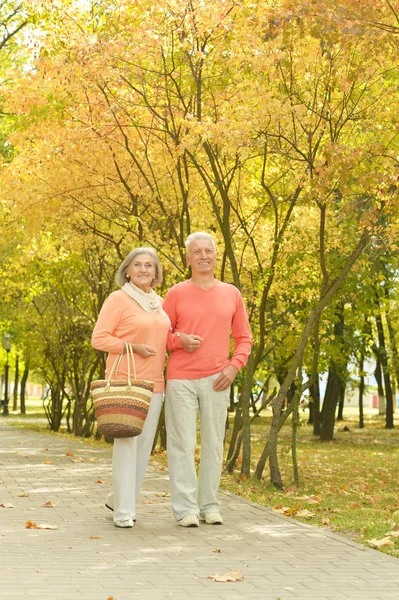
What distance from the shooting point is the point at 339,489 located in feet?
43.3

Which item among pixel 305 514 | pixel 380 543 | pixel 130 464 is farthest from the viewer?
pixel 305 514

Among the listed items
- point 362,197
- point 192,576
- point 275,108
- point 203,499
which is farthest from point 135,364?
point 362,197

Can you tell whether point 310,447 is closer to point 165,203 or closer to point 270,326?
point 270,326

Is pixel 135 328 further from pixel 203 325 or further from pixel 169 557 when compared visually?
pixel 169 557

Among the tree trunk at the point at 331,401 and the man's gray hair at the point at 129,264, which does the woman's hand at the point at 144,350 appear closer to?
the man's gray hair at the point at 129,264

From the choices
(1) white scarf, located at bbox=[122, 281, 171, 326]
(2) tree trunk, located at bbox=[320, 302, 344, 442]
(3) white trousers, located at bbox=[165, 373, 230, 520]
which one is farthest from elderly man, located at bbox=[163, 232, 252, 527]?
(2) tree trunk, located at bbox=[320, 302, 344, 442]

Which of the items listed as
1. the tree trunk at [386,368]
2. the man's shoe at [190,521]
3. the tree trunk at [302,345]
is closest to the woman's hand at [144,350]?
the man's shoe at [190,521]

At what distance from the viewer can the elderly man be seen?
7.95 m

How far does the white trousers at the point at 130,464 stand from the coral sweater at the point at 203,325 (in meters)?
0.34

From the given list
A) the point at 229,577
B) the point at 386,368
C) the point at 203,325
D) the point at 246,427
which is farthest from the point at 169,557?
the point at 386,368

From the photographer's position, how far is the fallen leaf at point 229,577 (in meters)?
6.00

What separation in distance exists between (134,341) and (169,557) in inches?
72.5

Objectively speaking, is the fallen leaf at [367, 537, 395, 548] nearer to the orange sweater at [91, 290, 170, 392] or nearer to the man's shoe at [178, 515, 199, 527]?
the man's shoe at [178, 515, 199, 527]

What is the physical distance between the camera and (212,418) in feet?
26.4
